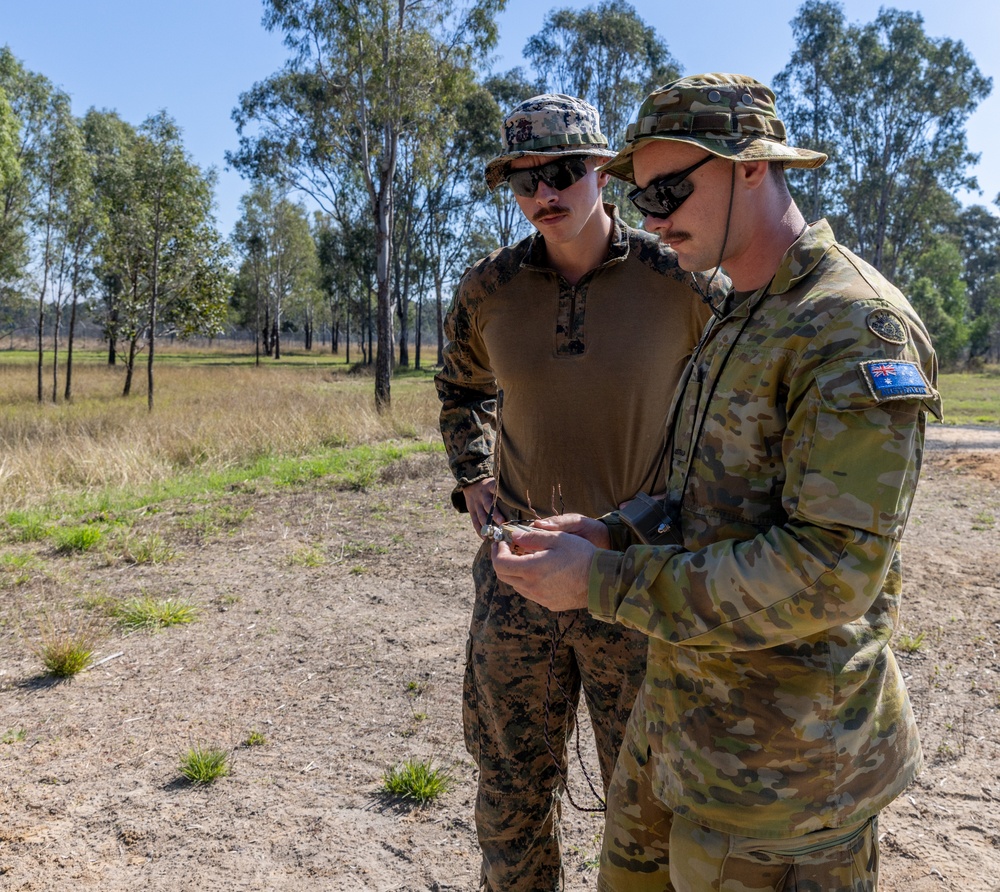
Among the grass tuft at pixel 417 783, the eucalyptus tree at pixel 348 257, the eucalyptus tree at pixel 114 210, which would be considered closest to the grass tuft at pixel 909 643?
the grass tuft at pixel 417 783

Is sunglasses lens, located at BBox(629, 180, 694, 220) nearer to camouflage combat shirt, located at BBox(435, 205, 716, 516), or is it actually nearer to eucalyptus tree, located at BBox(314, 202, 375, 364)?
camouflage combat shirt, located at BBox(435, 205, 716, 516)

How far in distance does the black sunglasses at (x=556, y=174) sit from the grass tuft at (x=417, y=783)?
2272 millimetres

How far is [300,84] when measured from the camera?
2755 cm

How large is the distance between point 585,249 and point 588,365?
1.13 ft

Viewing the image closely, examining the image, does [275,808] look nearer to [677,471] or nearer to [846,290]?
[677,471]

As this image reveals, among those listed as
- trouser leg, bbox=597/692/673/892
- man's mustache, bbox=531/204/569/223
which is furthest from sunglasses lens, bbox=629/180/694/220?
trouser leg, bbox=597/692/673/892

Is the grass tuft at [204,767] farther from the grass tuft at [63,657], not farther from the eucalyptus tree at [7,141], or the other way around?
the eucalyptus tree at [7,141]

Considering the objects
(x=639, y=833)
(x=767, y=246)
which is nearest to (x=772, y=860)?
(x=639, y=833)

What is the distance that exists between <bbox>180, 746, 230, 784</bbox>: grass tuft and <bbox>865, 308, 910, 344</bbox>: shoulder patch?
10.1 ft

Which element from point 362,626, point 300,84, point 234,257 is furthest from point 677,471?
point 300,84

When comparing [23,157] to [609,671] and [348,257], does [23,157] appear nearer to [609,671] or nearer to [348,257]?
[348,257]

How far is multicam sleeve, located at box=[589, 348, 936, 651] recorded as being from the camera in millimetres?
1172

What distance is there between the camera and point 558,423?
223cm

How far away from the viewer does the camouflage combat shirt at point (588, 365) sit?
220cm
